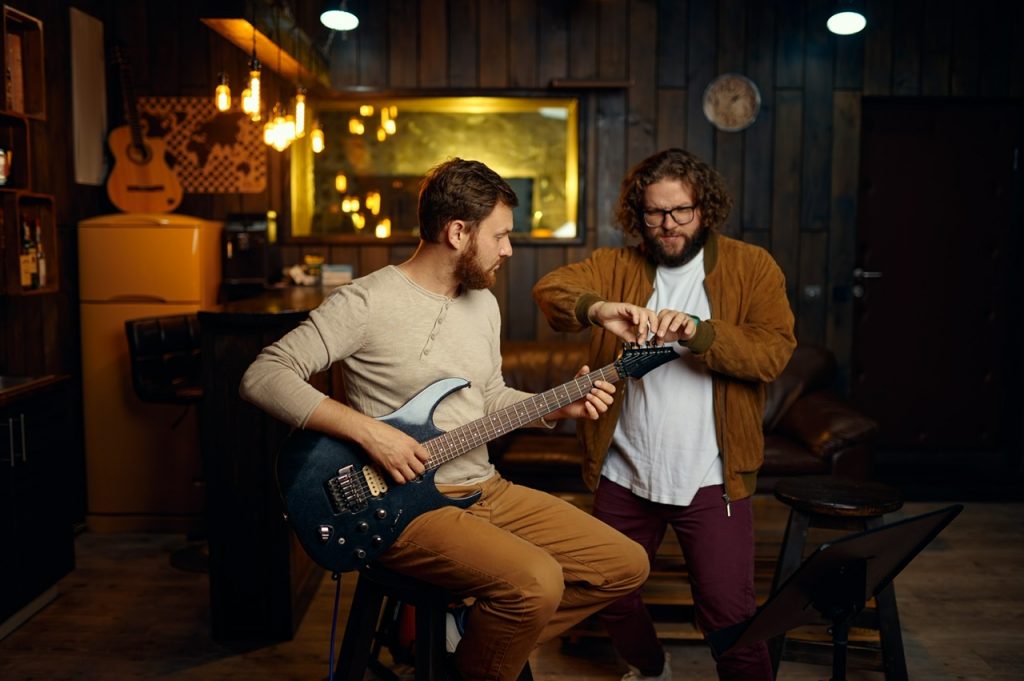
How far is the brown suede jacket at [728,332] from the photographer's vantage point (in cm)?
235

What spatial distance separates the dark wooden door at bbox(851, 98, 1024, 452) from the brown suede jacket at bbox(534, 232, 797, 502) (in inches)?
131

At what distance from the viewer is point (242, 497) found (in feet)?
10.6

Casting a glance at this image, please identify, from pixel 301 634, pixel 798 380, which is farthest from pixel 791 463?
pixel 301 634

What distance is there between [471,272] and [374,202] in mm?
3311

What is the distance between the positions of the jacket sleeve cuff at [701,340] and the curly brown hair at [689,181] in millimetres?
353

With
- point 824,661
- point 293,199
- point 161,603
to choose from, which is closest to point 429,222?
point 824,661

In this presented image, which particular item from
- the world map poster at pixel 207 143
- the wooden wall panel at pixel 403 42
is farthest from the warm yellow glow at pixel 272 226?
the wooden wall panel at pixel 403 42

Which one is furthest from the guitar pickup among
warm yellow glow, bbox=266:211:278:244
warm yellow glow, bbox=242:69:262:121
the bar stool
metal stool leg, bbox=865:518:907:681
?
warm yellow glow, bbox=266:211:278:244

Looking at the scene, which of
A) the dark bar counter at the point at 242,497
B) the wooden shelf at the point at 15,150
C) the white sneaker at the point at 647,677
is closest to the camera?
the white sneaker at the point at 647,677

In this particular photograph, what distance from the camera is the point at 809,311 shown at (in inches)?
210

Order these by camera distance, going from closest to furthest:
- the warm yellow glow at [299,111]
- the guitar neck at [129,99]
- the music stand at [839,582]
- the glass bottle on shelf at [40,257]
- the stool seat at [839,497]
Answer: the music stand at [839,582] < the stool seat at [839,497] < the glass bottle on shelf at [40,257] < the warm yellow glow at [299,111] < the guitar neck at [129,99]

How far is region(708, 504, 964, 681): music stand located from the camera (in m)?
1.77

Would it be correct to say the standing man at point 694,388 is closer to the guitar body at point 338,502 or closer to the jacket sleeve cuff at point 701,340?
the jacket sleeve cuff at point 701,340

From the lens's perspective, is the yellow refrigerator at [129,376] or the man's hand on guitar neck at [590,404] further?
the yellow refrigerator at [129,376]
